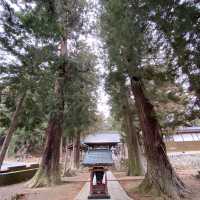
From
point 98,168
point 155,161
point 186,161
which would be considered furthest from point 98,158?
point 186,161

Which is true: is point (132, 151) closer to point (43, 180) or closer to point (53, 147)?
point (53, 147)

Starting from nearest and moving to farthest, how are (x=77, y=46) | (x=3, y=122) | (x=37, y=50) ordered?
(x=37, y=50) < (x=3, y=122) < (x=77, y=46)

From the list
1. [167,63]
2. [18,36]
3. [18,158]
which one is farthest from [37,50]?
[18,158]

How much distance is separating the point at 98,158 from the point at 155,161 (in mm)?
2081

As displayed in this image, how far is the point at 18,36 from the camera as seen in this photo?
7.50 m

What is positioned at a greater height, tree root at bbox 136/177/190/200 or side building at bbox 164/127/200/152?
side building at bbox 164/127/200/152

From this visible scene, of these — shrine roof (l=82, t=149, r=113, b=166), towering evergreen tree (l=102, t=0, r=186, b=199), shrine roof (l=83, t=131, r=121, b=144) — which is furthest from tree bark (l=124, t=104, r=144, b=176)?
shrine roof (l=83, t=131, r=121, b=144)

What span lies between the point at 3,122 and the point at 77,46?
619 cm

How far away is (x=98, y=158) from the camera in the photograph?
8000mm

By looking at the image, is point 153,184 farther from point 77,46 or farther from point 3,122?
point 77,46

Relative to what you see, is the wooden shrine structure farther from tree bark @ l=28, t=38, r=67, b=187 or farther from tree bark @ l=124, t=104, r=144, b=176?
tree bark @ l=124, t=104, r=144, b=176

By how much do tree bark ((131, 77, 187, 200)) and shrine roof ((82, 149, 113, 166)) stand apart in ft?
5.45

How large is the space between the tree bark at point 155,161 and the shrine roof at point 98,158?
65.4 inches

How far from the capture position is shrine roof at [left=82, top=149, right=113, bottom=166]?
25.8 feet
